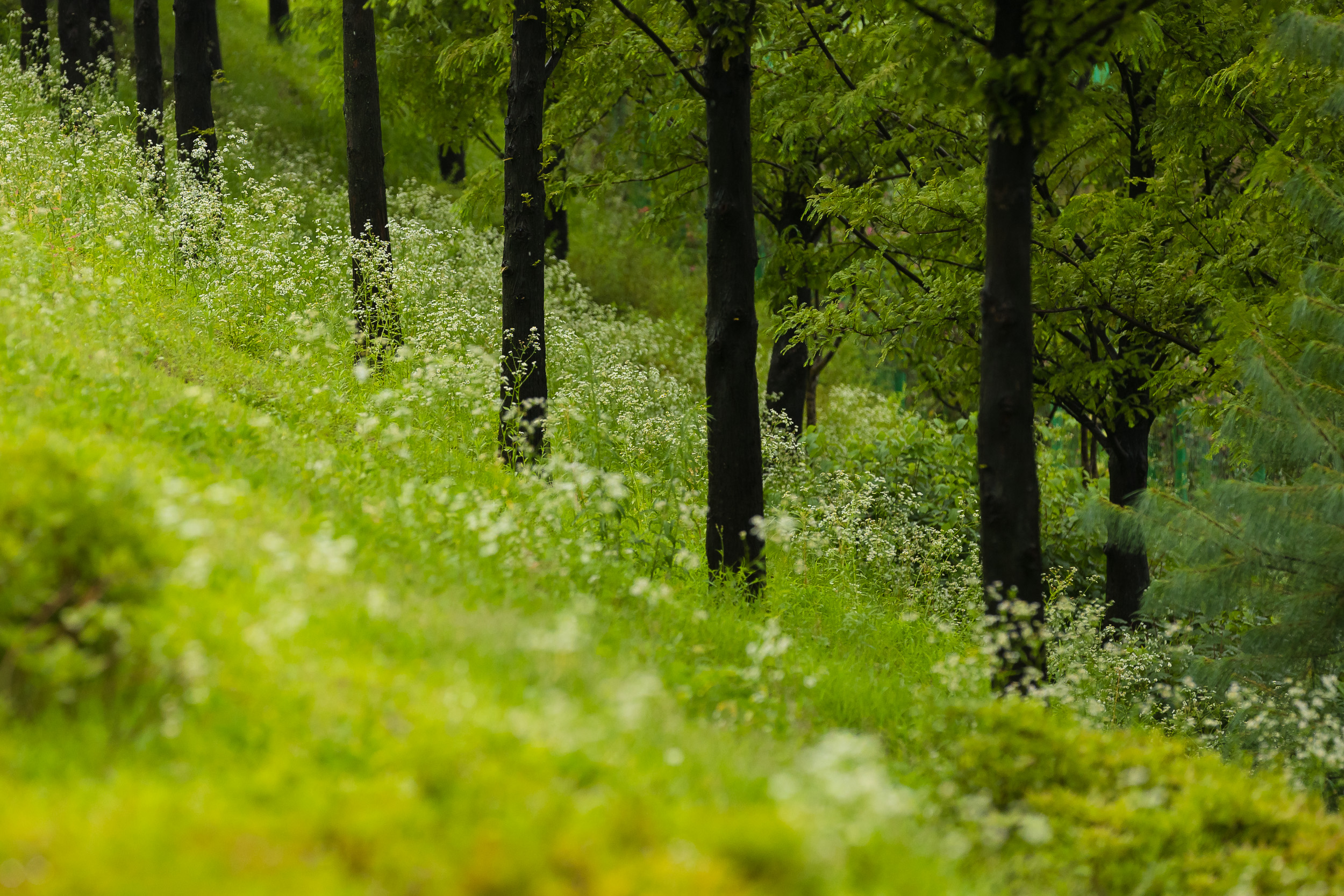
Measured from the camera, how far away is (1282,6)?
337 inches

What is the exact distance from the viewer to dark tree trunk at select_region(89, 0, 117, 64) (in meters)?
18.8

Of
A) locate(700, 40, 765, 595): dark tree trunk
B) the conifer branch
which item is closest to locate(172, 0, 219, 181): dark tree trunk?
locate(700, 40, 765, 595): dark tree trunk

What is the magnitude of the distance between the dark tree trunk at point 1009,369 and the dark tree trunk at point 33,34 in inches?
742

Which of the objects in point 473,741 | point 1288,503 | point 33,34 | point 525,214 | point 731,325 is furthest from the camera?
point 33,34

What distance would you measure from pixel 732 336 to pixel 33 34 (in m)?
17.9

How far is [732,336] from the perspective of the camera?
7148 mm

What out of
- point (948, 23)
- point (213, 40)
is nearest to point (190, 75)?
point (213, 40)

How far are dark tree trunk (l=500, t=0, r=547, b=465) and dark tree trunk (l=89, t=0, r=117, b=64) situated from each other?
1397 centimetres

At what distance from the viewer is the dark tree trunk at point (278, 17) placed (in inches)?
1059

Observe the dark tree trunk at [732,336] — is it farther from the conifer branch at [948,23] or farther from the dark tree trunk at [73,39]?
the dark tree trunk at [73,39]

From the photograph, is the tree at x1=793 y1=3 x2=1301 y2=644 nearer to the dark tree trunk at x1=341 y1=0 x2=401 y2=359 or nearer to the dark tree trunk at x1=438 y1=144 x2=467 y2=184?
the dark tree trunk at x1=341 y1=0 x2=401 y2=359

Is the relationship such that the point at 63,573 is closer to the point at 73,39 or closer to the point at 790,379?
the point at 790,379

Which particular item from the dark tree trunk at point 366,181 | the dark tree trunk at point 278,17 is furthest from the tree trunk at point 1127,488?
the dark tree trunk at point 278,17

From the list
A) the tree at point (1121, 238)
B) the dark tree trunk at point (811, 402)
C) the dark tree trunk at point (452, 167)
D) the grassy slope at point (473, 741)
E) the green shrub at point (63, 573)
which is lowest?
the grassy slope at point (473, 741)
